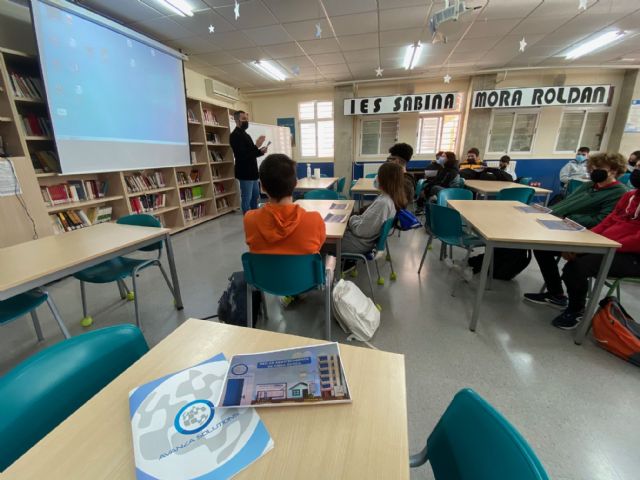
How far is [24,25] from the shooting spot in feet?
9.80

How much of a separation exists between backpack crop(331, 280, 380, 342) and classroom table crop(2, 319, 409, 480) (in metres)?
1.14

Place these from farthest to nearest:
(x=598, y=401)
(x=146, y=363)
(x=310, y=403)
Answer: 1. (x=598, y=401)
2. (x=146, y=363)
3. (x=310, y=403)

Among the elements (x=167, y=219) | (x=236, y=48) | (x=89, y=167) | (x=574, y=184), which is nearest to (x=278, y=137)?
(x=236, y=48)

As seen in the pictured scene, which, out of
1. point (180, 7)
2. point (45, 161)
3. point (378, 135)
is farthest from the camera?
point (378, 135)

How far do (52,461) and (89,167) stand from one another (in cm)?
369

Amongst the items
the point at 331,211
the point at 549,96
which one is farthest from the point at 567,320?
the point at 549,96

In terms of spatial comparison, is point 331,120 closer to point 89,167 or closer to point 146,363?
point 89,167

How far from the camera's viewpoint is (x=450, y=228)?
2594 millimetres

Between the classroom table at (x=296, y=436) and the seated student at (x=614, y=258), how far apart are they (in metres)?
2.08

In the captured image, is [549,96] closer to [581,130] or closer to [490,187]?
[581,130]

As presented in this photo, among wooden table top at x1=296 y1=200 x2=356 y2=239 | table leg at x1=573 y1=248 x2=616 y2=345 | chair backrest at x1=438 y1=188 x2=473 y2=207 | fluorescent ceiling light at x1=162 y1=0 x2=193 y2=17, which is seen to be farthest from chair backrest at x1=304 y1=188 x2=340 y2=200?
fluorescent ceiling light at x1=162 y1=0 x2=193 y2=17

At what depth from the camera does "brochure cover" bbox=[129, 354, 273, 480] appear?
20.8 inches

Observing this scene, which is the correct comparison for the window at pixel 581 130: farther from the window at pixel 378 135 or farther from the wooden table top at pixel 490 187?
the window at pixel 378 135

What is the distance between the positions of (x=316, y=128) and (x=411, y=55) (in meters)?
3.28
